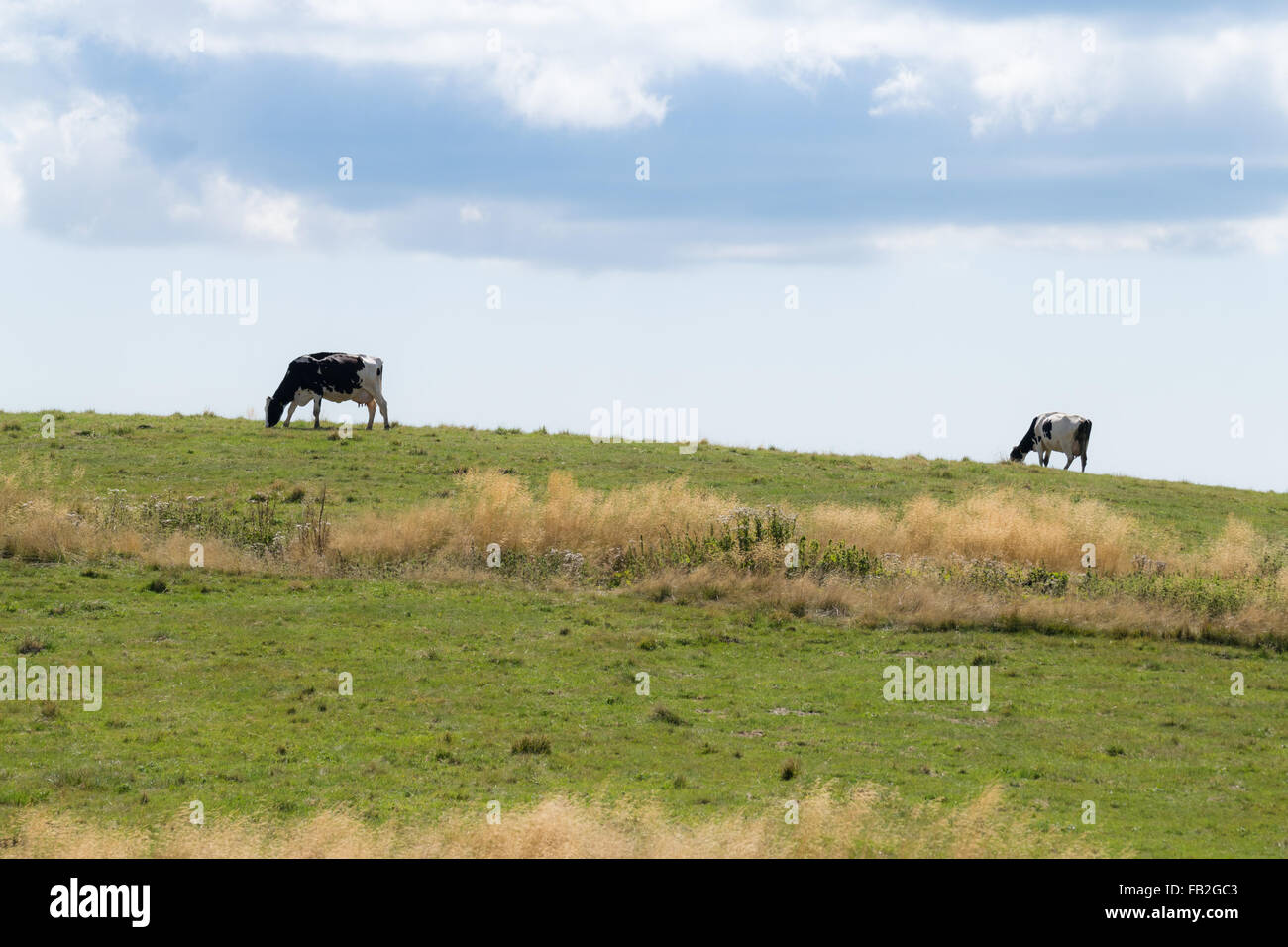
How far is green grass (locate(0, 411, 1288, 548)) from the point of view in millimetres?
33594

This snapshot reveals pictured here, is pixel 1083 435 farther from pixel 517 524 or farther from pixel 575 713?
pixel 575 713

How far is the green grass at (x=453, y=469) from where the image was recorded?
110 ft

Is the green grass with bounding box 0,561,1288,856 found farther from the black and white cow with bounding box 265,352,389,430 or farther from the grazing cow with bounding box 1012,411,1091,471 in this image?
the grazing cow with bounding box 1012,411,1091,471

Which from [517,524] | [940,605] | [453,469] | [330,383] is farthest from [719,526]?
[330,383]

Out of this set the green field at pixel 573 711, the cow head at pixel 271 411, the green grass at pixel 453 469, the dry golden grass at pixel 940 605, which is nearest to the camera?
the green field at pixel 573 711

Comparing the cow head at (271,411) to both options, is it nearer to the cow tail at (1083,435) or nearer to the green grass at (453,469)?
the green grass at (453,469)

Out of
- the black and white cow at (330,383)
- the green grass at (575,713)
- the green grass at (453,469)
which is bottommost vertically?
the green grass at (575,713)

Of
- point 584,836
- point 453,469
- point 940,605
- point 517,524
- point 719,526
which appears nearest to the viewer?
point 584,836

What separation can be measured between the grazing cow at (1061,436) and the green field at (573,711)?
3266 cm

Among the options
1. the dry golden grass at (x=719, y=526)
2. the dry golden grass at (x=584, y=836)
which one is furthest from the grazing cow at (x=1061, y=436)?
the dry golden grass at (x=584, y=836)

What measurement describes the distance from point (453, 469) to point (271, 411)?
12233mm

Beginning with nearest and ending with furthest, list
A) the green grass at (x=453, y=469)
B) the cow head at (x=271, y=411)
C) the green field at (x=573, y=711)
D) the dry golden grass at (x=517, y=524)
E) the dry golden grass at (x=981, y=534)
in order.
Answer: the green field at (x=573, y=711) → the dry golden grass at (x=517, y=524) → the dry golden grass at (x=981, y=534) → the green grass at (x=453, y=469) → the cow head at (x=271, y=411)

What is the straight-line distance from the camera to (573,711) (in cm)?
1748
